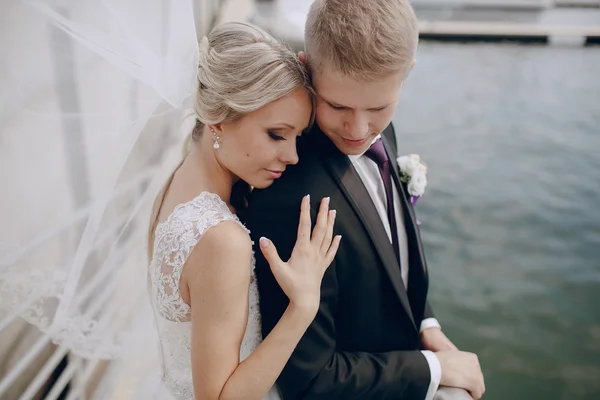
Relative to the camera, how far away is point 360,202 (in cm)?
114

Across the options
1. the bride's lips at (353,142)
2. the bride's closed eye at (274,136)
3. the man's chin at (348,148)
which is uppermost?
the bride's closed eye at (274,136)

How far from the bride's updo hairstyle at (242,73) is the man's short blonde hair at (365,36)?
0.30ft

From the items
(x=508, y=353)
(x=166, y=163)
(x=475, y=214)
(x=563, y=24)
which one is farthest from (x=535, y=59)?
(x=166, y=163)

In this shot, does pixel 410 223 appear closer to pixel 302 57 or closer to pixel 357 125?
pixel 357 125

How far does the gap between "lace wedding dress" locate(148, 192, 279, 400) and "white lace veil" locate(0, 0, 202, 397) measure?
0.78 feet

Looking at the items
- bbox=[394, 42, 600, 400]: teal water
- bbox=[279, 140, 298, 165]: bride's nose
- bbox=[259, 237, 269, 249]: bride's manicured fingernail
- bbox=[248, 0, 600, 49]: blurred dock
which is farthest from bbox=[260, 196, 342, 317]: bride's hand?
bbox=[248, 0, 600, 49]: blurred dock

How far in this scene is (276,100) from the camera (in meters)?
1.06

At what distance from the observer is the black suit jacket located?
3.62ft

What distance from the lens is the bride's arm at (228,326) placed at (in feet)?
3.38

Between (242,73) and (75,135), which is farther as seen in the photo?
(75,135)

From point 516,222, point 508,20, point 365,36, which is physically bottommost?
point 516,222

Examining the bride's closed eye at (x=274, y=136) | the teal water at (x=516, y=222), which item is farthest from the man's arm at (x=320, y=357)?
the teal water at (x=516, y=222)

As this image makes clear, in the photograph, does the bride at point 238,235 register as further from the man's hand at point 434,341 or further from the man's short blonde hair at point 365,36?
the man's hand at point 434,341

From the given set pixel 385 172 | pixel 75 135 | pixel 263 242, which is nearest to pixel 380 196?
pixel 385 172
